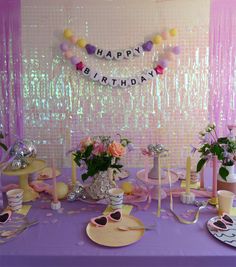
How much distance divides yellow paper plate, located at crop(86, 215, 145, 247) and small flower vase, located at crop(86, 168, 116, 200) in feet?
0.72

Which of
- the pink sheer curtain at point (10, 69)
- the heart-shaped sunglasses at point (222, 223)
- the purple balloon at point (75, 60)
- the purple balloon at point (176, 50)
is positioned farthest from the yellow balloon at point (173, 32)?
the heart-shaped sunglasses at point (222, 223)

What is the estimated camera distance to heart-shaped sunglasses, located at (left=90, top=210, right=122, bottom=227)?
1.14m

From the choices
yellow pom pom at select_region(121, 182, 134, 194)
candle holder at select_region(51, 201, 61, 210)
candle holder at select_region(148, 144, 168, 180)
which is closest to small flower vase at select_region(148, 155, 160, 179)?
candle holder at select_region(148, 144, 168, 180)

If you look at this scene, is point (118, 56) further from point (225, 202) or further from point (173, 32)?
point (225, 202)

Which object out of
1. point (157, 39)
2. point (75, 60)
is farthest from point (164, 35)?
point (75, 60)

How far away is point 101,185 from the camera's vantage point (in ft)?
4.49

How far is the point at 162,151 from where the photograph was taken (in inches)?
A: 56.1

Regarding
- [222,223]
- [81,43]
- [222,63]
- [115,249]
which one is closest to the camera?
[115,249]

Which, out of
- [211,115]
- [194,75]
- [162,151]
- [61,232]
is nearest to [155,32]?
[194,75]

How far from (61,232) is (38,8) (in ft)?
6.82

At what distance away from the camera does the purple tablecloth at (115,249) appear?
37.4 inches

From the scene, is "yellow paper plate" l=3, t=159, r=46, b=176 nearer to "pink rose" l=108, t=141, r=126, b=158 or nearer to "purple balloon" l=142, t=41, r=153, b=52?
"pink rose" l=108, t=141, r=126, b=158

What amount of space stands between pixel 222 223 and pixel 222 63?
6.09 feet

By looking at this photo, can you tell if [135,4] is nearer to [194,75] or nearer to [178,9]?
[178,9]
